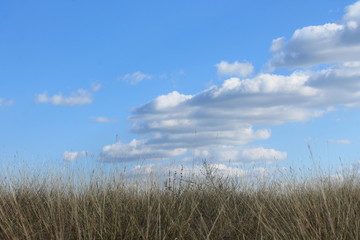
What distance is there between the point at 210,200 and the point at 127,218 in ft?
6.81

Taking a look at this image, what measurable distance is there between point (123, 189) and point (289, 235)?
3.00 m

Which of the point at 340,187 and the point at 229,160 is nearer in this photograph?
the point at 340,187

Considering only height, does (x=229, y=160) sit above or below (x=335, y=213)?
above

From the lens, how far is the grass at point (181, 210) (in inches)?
175

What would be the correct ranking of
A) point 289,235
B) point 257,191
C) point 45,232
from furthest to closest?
1. point 257,191
2. point 45,232
3. point 289,235

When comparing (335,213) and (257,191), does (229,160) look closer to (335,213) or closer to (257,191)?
(257,191)

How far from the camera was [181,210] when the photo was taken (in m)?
5.15

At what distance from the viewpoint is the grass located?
4.45 meters

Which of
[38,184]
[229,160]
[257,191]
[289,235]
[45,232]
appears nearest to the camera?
[289,235]

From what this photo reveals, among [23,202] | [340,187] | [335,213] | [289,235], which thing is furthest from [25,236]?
[340,187]

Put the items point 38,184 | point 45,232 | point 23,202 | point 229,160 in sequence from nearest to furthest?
point 45,232 → point 23,202 → point 38,184 → point 229,160

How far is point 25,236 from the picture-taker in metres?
4.68

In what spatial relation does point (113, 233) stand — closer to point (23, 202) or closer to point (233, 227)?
point (233, 227)

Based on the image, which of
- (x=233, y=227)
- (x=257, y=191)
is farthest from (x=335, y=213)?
(x=257, y=191)
